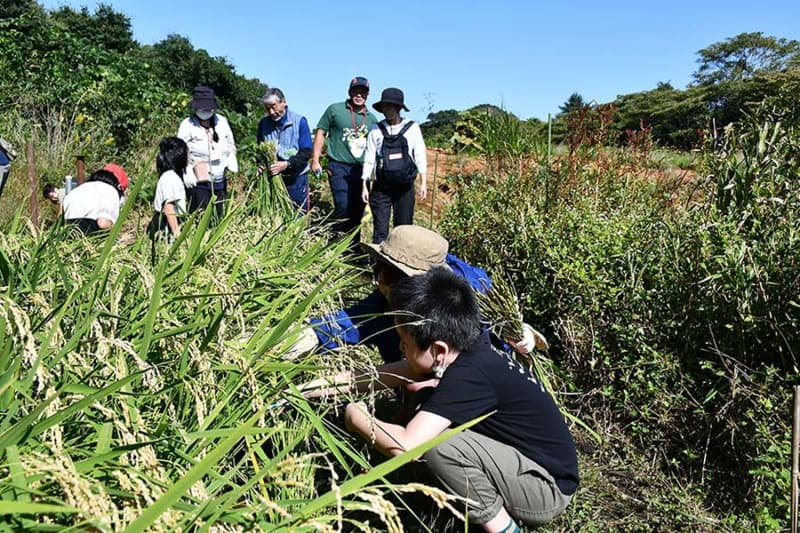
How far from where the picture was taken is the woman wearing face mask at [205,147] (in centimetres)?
500

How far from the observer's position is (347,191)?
582 cm

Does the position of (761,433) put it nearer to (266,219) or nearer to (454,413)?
(454,413)

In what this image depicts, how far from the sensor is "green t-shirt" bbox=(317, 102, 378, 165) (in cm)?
572

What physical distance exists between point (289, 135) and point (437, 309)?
390 cm

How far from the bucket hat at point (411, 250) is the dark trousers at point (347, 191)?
3.11 meters

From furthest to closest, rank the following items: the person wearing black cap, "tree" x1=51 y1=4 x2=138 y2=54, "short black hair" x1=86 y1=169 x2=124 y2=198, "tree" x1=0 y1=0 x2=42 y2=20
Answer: "tree" x1=51 y1=4 x2=138 y2=54, "tree" x1=0 y1=0 x2=42 y2=20, the person wearing black cap, "short black hair" x1=86 y1=169 x2=124 y2=198

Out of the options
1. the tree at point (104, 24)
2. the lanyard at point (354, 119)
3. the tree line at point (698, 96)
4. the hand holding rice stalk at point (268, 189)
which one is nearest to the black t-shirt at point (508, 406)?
the hand holding rice stalk at point (268, 189)

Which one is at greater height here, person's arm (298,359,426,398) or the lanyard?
Answer: the lanyard

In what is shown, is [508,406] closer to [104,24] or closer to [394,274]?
[394,274]

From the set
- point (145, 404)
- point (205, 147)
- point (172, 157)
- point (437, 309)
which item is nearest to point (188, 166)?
point (205, 147)

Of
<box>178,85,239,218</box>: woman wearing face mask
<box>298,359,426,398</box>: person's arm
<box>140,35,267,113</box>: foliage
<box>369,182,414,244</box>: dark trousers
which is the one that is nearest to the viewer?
<box>298,359,426,398</box>: person's arm

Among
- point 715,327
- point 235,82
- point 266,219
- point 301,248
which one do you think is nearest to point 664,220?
point 715,327

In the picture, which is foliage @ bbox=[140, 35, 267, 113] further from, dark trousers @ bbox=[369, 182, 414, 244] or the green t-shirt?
dark trousers @ bbox=[369, 182, 414, 244]

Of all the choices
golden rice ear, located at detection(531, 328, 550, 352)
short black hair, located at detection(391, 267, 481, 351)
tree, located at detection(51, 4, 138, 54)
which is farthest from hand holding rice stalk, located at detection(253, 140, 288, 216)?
tree, located at detection(51, 4, 138, 54)
